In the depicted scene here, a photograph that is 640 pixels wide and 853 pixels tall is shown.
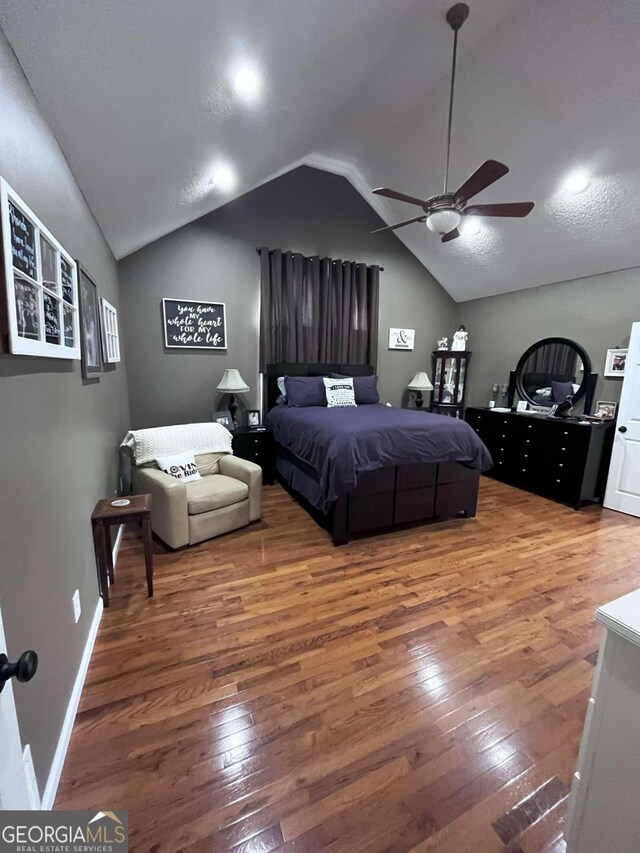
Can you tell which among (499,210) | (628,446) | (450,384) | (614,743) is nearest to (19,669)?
(614,743)

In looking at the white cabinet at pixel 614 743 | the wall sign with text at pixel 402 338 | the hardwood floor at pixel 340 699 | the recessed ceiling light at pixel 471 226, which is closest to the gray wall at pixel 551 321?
the wall sign with text at pixel 402 338

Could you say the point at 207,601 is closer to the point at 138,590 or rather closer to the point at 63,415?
the point at 138,590

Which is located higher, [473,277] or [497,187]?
[497,187]

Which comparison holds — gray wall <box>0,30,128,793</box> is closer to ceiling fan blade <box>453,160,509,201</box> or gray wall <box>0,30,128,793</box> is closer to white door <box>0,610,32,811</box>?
white door <box>0,610,32,811</box>

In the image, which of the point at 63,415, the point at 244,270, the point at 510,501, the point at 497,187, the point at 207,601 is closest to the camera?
the point at 63,415

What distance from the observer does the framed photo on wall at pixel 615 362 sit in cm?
359

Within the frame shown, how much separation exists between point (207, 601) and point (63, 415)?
1306mm

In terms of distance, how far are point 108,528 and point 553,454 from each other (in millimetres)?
4127

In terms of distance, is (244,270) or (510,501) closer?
(510,501)

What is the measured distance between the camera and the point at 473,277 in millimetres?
4785

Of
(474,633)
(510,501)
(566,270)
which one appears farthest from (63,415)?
(566,270)

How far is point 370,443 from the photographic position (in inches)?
107

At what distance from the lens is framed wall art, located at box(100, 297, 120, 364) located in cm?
242

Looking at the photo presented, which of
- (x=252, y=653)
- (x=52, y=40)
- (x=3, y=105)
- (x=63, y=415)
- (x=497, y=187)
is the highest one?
(x=497, y=187)
